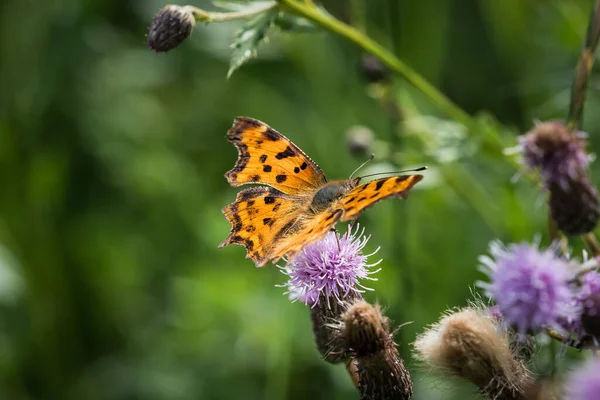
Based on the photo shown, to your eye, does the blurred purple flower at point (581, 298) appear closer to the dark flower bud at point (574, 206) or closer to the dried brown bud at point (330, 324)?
the dark flower bud at point (574, 206)

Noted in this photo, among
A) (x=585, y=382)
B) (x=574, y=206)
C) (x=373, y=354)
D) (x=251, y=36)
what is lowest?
(x=585, y=382)

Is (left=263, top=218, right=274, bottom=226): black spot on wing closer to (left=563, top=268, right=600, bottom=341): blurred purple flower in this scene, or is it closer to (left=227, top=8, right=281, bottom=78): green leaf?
(left=227, top=8, right=281, bottom=78): green leaf

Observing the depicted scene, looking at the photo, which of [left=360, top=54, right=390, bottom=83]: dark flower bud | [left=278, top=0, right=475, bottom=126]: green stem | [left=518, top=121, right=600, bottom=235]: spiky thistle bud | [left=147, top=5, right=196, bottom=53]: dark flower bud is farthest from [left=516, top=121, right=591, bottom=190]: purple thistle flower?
[left=360, top=54, right=390, bottom=83]: dark flower bud

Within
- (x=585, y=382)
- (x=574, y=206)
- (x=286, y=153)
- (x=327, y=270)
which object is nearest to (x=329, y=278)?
(x=327, y=270)

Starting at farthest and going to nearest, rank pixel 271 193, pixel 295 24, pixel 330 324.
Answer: pixel 295 24 → pixel 271 193 → pixel 330 324

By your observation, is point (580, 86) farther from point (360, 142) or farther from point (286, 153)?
point (360, 142)

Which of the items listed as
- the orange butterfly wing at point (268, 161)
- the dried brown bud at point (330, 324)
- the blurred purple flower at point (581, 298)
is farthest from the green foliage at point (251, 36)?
the blurred purple flower at point (581, 298)
